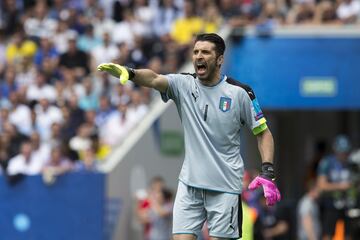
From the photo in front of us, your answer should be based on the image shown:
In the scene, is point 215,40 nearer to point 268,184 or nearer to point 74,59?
point 268,184

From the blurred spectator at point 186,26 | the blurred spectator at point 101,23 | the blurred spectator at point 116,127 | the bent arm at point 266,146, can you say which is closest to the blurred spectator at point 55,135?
the blurred spectator at point 116,127

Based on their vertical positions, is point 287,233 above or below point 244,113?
below

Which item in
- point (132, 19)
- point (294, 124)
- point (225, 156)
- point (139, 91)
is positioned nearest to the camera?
point (225, 156)

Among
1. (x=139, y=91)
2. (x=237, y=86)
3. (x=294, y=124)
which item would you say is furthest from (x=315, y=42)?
(x=237, y=86)

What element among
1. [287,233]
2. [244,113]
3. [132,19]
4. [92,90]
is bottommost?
[287,233]

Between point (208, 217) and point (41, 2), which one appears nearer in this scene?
point (208, 217)

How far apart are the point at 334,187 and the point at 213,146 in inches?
331

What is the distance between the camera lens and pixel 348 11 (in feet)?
67.8

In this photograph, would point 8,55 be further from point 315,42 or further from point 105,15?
point 315,42

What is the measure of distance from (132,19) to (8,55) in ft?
7.70

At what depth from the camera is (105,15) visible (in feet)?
72.3

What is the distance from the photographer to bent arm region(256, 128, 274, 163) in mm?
10203

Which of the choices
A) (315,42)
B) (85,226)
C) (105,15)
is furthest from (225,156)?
(105,15)

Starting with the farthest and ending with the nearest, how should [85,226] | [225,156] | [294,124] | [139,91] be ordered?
[294,124] → [139,91] → [85,226] → [225,156]
